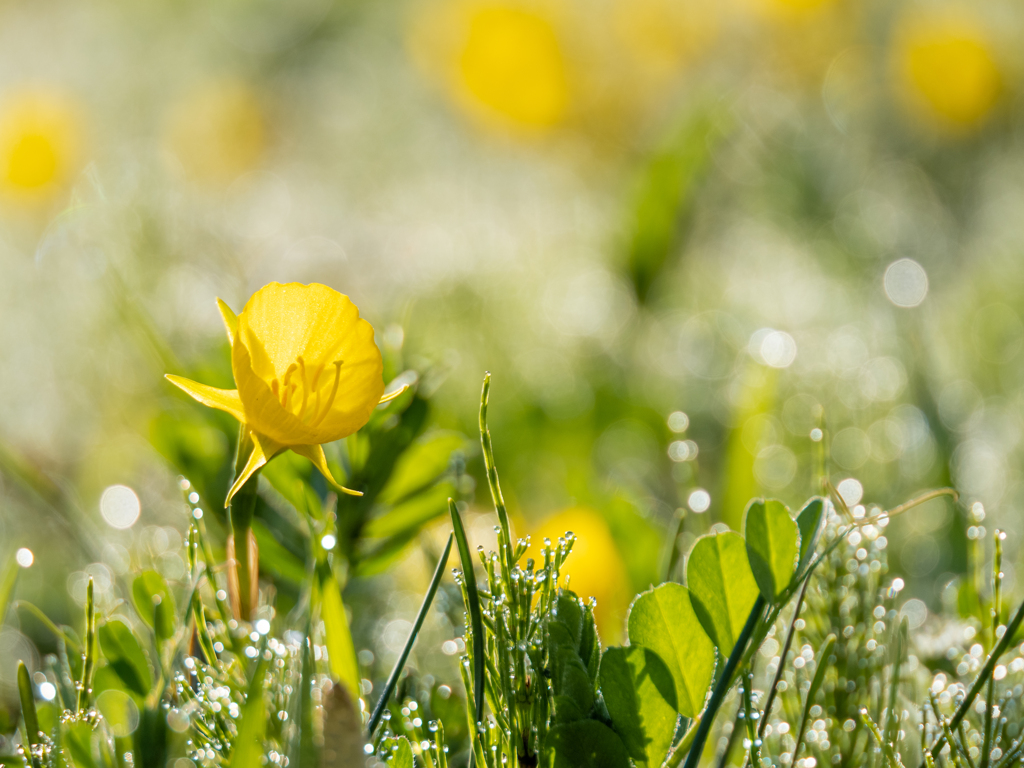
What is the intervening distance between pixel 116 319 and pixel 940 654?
872mm

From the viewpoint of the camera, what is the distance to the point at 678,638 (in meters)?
0.32

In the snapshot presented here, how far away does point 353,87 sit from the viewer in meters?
2.56

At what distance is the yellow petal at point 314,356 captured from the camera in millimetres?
327

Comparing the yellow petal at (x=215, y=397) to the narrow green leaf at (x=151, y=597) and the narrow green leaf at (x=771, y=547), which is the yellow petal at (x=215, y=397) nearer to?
the narrow green leaf at (x=151, y=597)

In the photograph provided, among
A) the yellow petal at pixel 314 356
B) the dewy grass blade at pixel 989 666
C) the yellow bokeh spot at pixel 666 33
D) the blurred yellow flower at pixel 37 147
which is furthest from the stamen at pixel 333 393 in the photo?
the yellow bokeh spot at pixel 666 33

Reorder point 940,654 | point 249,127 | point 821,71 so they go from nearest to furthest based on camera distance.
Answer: point 940,654, point 821,71, point 249,127

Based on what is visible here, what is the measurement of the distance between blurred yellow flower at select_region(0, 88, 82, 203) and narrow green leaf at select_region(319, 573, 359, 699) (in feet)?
4.84

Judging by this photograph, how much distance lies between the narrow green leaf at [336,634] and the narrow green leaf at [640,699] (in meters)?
0.09

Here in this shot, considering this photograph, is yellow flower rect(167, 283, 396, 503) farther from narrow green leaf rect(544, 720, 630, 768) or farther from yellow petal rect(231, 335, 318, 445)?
narrow green leaf rect(544, 720, 630, 768)

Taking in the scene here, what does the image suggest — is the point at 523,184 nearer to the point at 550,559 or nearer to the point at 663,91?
the point at 663,91

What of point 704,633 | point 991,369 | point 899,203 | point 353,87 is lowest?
point 704,633

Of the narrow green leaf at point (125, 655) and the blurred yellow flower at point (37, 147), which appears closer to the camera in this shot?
the narrow green leaf at point (125, 655)

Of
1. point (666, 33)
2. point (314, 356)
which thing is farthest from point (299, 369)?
point (666, 33)

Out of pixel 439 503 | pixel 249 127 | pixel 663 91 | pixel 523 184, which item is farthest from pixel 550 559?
pixel 249 127
